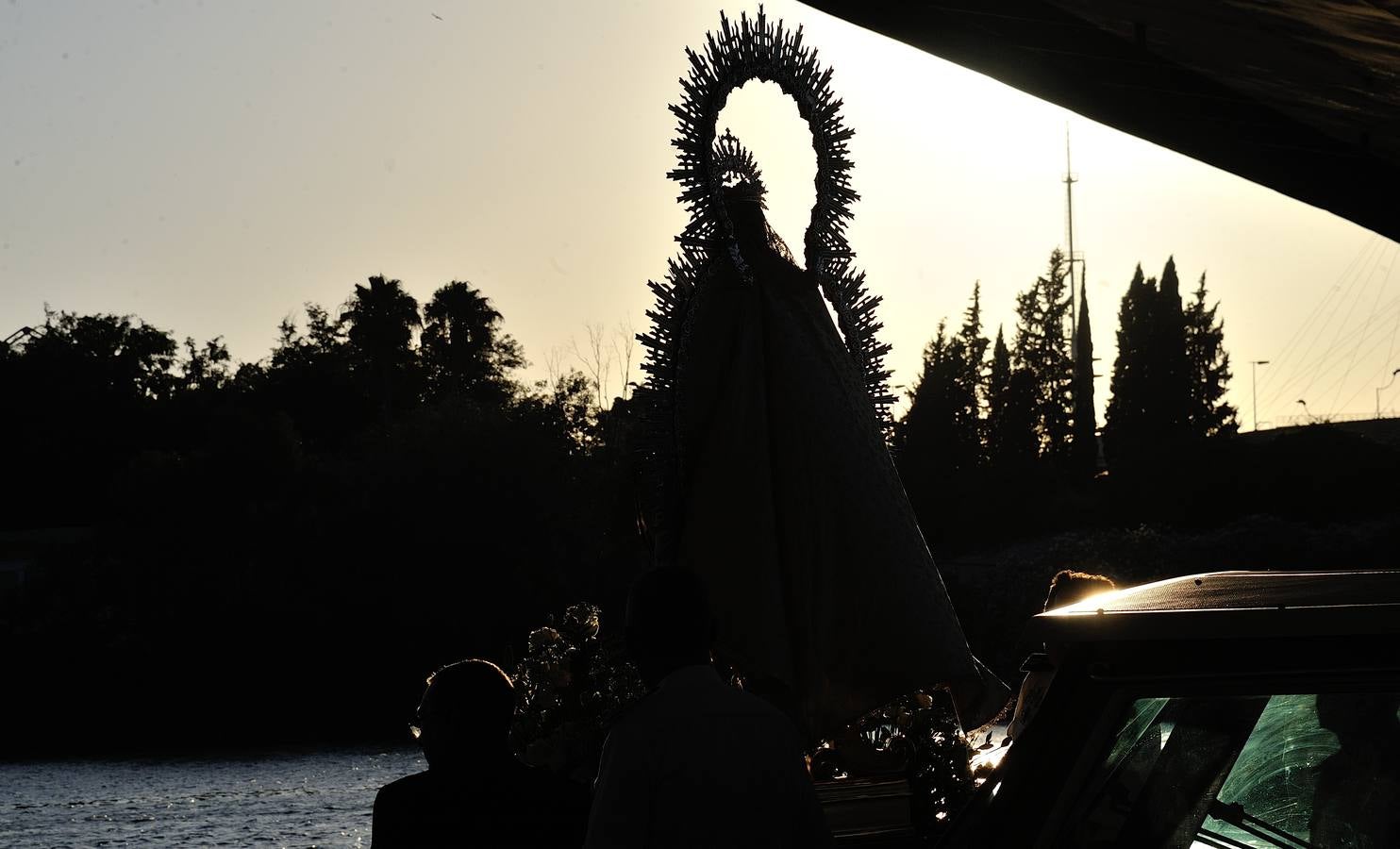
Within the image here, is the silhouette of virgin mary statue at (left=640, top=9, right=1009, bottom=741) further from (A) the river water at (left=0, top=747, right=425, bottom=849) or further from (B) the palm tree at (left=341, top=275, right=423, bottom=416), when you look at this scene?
(B) the palm tree at (left=341, top=275, right=423, bottom=416)

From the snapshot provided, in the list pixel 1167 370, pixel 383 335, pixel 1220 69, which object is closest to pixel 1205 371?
pixel 1167 370

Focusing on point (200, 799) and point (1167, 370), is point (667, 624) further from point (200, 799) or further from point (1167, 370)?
point (1167, 370)

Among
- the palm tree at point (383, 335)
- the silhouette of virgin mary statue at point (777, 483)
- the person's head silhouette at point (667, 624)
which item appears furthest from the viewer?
the palm tree at point (383, 335)

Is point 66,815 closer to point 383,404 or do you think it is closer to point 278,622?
point 278,622

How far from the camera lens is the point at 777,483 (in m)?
4.90

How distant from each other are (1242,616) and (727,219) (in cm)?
313

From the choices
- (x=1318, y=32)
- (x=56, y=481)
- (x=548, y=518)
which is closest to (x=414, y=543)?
(x=548, y=518)

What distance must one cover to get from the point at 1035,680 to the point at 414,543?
150 ft

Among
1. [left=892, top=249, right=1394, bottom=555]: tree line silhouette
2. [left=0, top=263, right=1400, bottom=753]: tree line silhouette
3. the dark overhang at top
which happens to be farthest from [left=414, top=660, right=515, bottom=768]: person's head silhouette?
[left=892, top=249, right=1394, bottom=555]: tree line silhouette

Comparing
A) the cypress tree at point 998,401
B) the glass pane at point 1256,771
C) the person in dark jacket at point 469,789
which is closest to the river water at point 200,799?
the person in dark jacket at point 469,789

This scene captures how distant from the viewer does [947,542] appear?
59.3 m

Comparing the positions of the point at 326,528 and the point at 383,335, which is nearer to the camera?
the point at 326,528

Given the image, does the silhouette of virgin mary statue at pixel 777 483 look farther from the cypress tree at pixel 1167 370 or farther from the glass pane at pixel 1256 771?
the cypress tree at pixel 1167 370

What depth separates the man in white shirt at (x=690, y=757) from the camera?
3045mm
